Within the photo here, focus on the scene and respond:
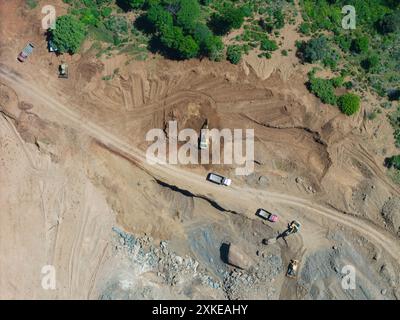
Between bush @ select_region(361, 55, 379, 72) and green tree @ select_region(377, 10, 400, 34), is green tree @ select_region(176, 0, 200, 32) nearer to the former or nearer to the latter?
bush @ select_region(361, 55, 379, 72)

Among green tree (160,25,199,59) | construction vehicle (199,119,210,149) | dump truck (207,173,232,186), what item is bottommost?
dump truck (207,173,232,186)

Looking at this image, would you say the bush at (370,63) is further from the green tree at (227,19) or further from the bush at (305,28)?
the green tree at (227,19)

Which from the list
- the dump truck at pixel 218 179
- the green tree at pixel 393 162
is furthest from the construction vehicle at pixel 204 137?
the green tree at pixel 393 162

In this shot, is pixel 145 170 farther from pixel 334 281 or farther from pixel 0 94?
pixel 334 281

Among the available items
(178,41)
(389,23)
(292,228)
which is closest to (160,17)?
(178,41)

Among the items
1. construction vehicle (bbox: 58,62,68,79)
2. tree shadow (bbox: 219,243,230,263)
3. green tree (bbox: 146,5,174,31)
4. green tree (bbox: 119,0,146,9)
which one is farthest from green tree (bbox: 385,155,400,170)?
construction vehicle (bbox: 58,62,68,79)

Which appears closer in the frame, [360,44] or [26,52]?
[360,44]

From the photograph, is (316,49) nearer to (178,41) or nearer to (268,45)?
(268,45)
